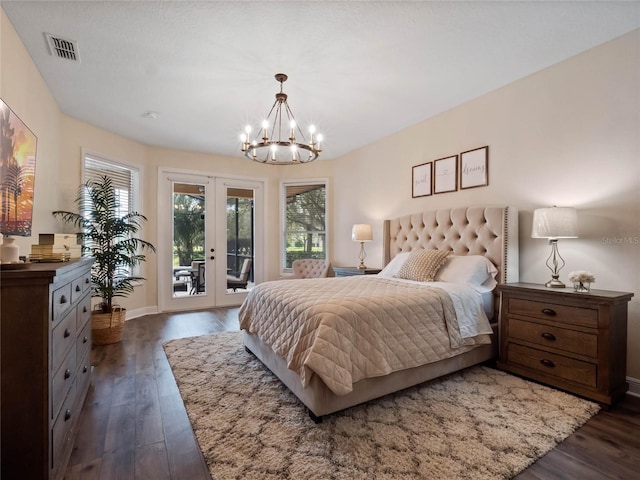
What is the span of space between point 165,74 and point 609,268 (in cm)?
408

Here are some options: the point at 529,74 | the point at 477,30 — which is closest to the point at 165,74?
the point at 477,30

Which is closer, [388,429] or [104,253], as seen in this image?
[388,429]

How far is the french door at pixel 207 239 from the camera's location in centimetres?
509

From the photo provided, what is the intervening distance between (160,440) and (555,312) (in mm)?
2821

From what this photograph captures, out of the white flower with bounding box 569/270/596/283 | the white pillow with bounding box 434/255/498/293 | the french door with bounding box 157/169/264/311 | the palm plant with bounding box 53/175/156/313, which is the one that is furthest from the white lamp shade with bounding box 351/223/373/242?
the palm plant with bounding box 53/175/156/313

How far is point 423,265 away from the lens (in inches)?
127

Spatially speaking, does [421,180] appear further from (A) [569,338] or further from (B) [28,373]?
(B) [28,373]

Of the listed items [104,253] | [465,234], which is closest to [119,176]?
[104,253]

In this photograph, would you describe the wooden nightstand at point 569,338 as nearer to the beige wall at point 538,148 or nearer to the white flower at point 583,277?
the white flower at point 583,277

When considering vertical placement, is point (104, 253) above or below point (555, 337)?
above

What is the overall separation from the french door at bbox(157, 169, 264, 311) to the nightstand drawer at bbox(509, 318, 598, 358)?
4.29 metres

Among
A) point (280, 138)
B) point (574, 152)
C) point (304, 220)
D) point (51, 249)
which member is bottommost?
point (51, 249)

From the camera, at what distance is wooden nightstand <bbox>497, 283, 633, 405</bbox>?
212cm

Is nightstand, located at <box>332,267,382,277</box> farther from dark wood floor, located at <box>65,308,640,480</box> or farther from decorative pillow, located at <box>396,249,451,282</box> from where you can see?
dark wood floor, located at <box>65,308,640,480</box>
